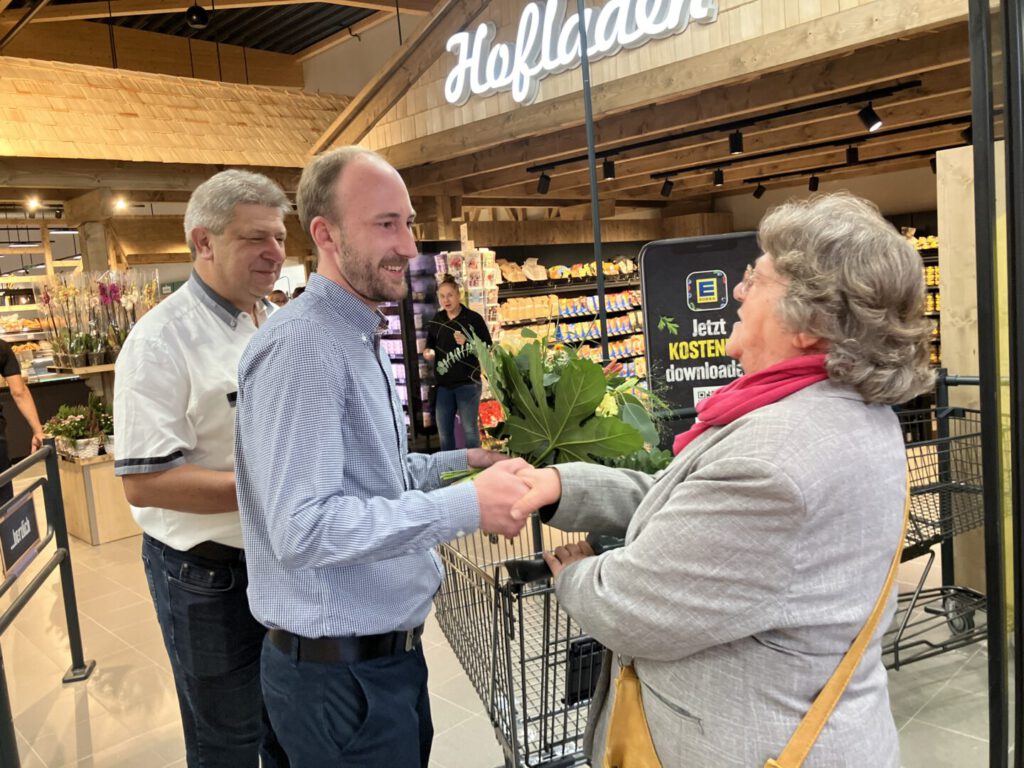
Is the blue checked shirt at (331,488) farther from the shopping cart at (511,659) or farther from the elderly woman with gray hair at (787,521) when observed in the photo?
the elderly woman with gray hair at (787,521)

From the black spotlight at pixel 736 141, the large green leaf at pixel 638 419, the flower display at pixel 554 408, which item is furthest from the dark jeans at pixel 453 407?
the flower display at pixel 554 408

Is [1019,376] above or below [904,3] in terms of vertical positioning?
below

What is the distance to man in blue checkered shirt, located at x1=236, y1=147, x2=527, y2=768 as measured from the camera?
134cm

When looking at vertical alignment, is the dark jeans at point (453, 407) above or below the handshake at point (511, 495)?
below

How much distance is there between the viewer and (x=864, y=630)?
1.19 m

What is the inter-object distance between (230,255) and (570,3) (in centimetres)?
579

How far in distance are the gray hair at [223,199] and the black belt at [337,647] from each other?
110cm

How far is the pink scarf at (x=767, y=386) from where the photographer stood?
119 centimetres

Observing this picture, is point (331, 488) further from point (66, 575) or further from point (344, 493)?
point (66, 575)

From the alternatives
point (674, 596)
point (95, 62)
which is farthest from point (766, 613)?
point (95, 62)

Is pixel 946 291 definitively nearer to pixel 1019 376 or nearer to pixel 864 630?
pixel 1019 376

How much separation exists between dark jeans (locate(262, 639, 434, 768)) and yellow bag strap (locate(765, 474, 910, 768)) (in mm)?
715

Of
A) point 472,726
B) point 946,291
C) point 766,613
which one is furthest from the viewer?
point 946,291

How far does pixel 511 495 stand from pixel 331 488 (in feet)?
0.99
